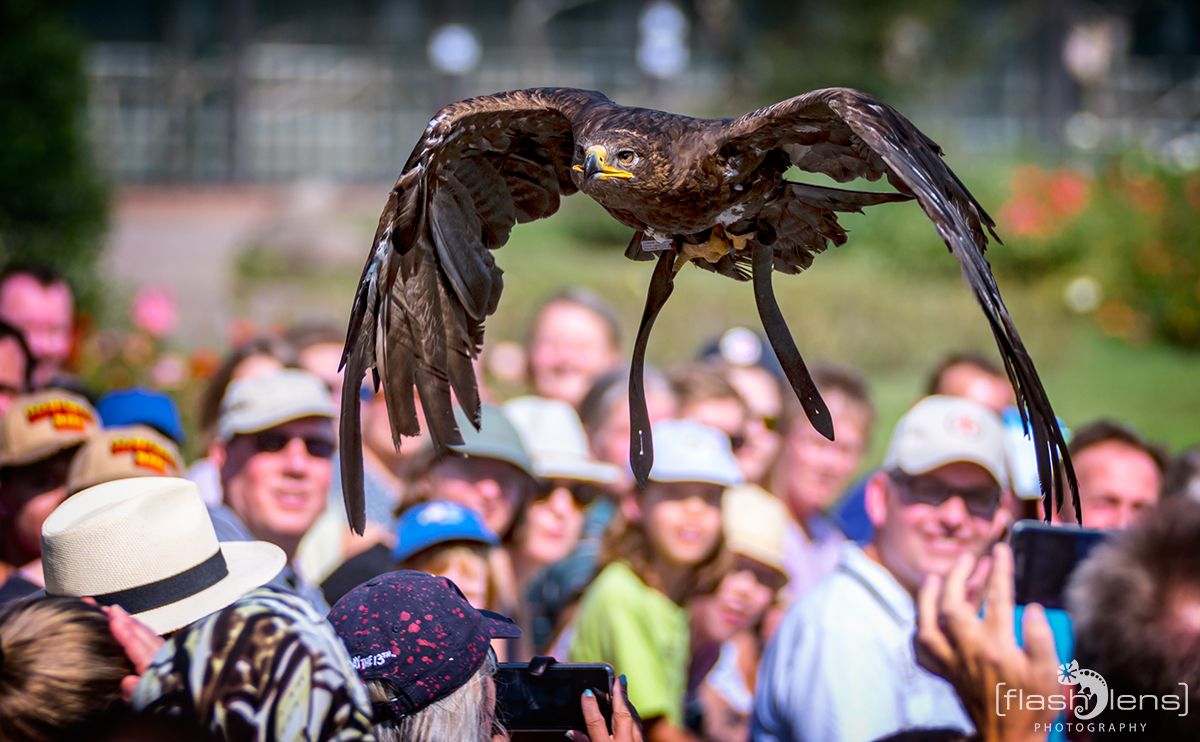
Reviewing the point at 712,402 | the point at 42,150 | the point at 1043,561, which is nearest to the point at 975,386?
the point at 712,402

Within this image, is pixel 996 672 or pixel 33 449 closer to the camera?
pixel 996 672

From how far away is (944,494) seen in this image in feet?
13.5

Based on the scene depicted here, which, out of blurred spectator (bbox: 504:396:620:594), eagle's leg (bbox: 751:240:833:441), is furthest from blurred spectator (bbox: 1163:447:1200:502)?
blurred spectator (bbox: 504:396:620:594)

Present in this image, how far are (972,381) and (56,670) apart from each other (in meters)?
4.27

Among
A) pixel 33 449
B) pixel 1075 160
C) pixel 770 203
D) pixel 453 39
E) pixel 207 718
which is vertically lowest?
pixel 207 718

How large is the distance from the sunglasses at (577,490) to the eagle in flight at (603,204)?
140 centimetres

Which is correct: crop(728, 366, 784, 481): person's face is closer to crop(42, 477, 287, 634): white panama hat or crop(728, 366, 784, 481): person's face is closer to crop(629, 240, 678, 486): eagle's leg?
crop(629, 240, 678, 486): eagle's leg

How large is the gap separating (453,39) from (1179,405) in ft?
→ 40.2

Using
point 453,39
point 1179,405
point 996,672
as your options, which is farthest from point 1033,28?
point 996,672

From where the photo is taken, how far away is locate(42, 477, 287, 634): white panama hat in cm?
269

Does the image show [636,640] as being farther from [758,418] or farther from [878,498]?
[758,418]

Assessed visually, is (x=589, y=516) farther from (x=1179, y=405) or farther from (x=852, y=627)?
(x=1179, y=405)

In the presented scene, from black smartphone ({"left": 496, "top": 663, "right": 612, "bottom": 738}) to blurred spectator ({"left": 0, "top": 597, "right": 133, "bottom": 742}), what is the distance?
29.5 inches

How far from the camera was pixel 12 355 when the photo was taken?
527 centimetres
